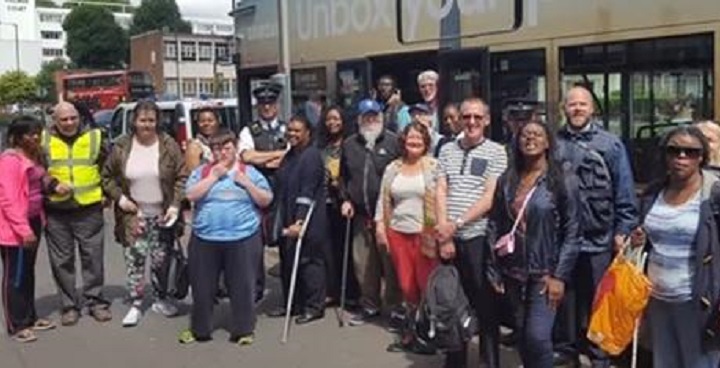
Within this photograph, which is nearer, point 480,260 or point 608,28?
point 480,260

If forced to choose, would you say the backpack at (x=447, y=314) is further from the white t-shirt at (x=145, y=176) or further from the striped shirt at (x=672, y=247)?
the white t-shirt at (x=145, y=176)

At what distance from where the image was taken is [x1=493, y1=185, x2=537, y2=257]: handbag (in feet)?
15.3

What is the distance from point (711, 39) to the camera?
5578mm

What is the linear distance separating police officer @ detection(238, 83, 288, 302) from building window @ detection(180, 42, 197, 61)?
7507 cm

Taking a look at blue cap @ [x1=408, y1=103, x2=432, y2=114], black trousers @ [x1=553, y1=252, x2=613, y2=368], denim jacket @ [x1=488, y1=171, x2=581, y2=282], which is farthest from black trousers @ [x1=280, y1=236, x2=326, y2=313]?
denim jacket @ [x1=488, y1=171, x2=581, y2=282]

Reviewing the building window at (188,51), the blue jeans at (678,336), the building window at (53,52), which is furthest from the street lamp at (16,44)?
the blue jeans at (678,336)

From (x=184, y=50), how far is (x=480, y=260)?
78.9 meters

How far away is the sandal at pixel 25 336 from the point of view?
6.80 meters

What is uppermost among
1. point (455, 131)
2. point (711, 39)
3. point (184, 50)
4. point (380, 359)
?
point (184, 50)

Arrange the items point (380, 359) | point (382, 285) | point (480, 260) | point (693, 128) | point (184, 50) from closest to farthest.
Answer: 1. point (693, 128)
2. point (480, 260)
3. point (380, 359)
4. point (382, 285)
5. point (184, 50)

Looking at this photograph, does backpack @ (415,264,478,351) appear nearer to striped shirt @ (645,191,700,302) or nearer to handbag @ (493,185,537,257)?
handbag @ (493,185,537,257)

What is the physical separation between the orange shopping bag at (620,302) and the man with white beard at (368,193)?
210 cm

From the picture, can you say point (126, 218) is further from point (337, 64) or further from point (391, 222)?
point (337, 64)

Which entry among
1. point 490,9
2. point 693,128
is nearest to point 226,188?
point 490,9
